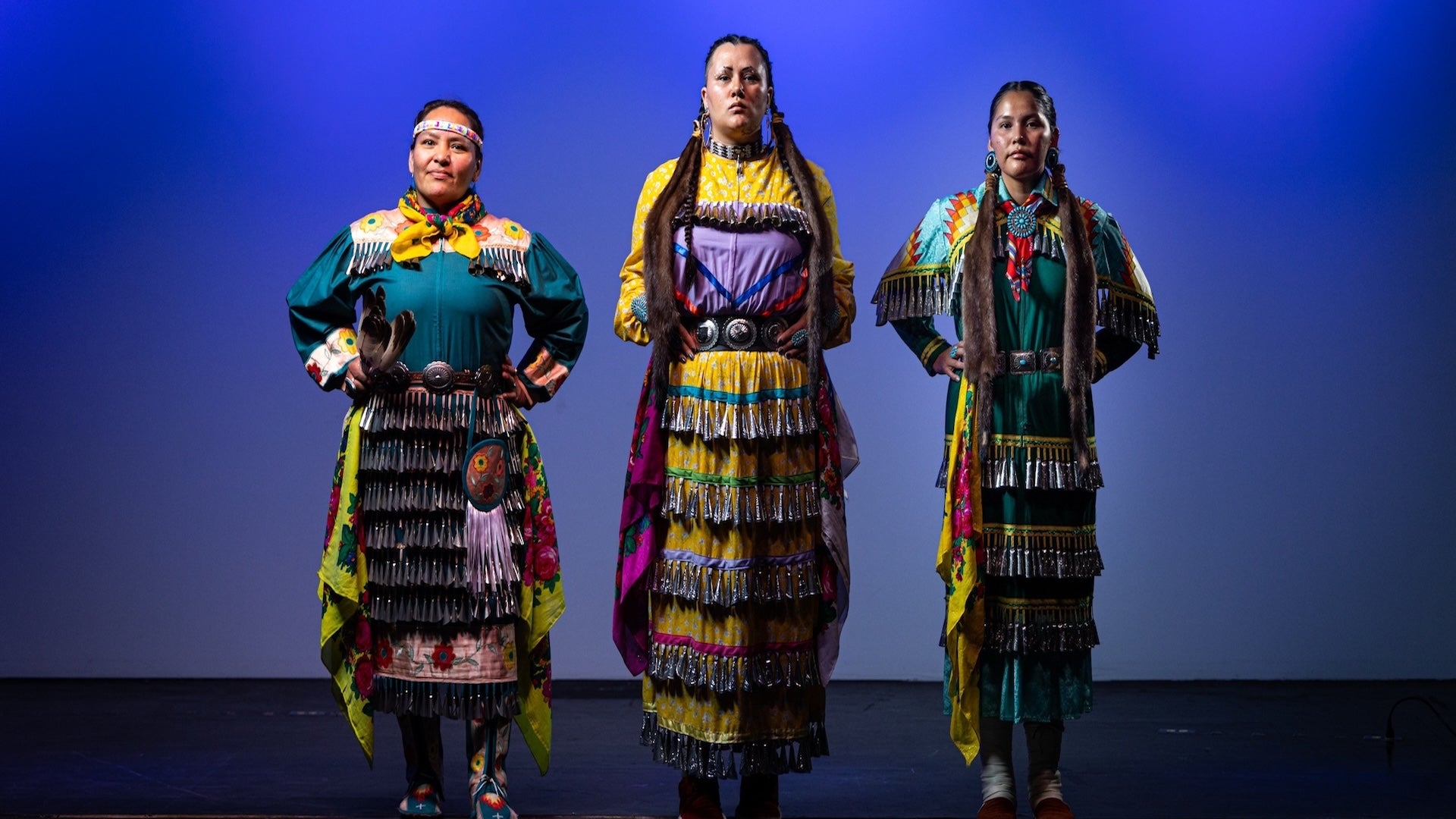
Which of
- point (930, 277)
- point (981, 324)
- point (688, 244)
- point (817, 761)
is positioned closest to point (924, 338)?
point (930, 277)

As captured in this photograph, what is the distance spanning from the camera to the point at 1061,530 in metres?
3.36

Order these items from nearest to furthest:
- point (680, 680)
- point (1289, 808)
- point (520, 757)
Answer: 1. point (680, 680)
2. point (1289, 808)
3. point (520, 757)

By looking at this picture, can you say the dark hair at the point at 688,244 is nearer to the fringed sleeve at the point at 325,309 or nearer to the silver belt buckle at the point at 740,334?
the silver belt buckle at the point at 740,334

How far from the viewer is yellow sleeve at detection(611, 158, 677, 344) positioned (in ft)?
11.2

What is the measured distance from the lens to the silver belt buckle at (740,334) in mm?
3301

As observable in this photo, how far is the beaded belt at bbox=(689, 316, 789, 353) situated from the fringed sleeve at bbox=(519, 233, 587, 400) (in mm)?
336

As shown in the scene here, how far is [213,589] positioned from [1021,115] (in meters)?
3.37

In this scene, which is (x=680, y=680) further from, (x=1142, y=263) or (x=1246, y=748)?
(x=1142, y=263)

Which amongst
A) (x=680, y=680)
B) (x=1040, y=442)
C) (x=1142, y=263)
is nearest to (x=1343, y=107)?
(x=1142, y=263)

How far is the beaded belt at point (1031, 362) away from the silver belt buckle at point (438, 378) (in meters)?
1.19

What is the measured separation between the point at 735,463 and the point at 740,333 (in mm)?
275

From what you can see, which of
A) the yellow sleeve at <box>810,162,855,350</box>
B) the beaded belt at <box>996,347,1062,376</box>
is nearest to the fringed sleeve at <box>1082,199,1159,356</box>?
the beaded belt at <box>996,347,1062,376</box>

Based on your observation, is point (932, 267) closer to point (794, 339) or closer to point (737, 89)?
point (794, 339)

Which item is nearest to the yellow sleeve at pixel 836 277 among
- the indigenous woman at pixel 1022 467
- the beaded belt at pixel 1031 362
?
the indigenous woman at pixel 1022 467
